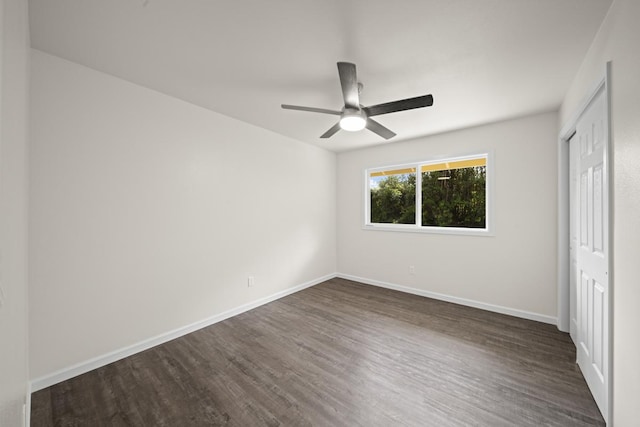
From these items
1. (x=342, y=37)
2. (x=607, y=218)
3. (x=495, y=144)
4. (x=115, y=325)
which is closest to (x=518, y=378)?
(x=607, y=218)

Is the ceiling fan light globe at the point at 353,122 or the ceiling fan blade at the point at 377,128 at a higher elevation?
the ceiling fan blade at the point at 377,128

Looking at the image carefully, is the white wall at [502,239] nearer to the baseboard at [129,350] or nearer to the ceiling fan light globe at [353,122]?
the ceiling fan light globe at [353,122]

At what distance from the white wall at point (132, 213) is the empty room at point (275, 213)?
17mm

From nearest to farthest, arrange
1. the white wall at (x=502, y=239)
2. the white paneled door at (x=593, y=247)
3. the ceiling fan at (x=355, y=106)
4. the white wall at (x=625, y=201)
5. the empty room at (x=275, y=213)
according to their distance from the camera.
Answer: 1. the white wall at (x=625, y=201)
2. the empty room at (x=275, y=213)
3. the white paneled door at (x=593, y=247)
4. the ceiling fan at (x=355, y=106)
5. the white wall at (x=502, y=239)

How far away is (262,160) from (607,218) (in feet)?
10.9

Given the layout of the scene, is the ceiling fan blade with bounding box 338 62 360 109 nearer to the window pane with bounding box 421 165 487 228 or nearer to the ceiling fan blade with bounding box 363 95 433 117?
the ceiling fan blade with bounding box 363 95 433 117

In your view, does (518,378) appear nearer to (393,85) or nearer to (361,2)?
Answer: (393,85)

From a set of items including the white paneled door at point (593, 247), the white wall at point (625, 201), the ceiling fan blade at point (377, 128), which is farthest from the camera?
the ceiling fan blade at point (377, 128)

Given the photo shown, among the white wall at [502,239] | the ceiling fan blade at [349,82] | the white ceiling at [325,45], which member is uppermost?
the white ceiling at [325,45]

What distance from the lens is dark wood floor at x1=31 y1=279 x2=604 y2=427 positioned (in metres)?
1.61

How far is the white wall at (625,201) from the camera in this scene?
116cm

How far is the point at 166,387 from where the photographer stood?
6.14 ft

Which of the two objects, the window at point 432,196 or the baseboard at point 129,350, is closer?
the baseboard at point 129,350

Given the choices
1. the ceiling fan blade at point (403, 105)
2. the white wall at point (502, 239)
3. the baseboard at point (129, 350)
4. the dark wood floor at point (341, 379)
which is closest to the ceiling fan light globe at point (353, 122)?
the ceiling fan blade at point (403, 105)
